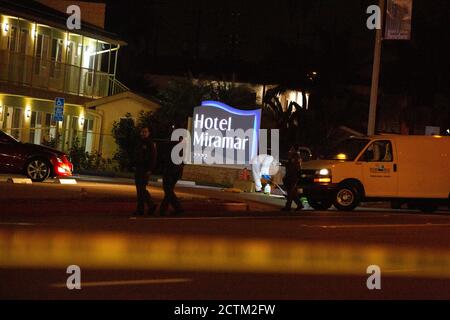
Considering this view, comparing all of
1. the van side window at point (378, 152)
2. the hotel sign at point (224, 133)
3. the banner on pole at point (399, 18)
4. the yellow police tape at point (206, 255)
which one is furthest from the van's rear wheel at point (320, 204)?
the yellow police tape at point (206, 255)

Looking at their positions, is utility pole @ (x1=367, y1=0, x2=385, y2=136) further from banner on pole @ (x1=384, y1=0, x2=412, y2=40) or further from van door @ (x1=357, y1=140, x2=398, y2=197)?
van door @ (x1=357, y1=140, x2=398, y2=197)

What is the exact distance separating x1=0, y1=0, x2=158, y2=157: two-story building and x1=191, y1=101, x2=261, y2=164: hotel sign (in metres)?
6.63

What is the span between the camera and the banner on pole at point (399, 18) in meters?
29.8

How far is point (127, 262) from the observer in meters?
12.4

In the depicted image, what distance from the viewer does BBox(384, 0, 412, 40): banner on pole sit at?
29.8 m

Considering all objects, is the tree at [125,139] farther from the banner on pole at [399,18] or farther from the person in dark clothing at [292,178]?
the person in dark clothing at [292,178]

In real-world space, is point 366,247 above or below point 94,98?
below

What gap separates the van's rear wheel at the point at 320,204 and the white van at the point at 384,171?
3 centimetres

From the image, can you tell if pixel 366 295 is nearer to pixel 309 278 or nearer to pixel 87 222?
pixel 309 278

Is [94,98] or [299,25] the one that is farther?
[299,25]

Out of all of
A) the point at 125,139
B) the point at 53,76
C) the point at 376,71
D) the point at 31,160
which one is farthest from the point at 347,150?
the point at 53,76

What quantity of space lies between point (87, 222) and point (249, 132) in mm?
16225

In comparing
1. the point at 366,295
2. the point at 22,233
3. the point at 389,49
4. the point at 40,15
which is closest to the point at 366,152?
the point at 22,233

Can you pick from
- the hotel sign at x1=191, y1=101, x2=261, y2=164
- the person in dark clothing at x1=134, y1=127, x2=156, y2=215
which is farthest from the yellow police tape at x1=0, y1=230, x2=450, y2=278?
the hotel sign at x1=191, y1=101, x2=261, y2=164
